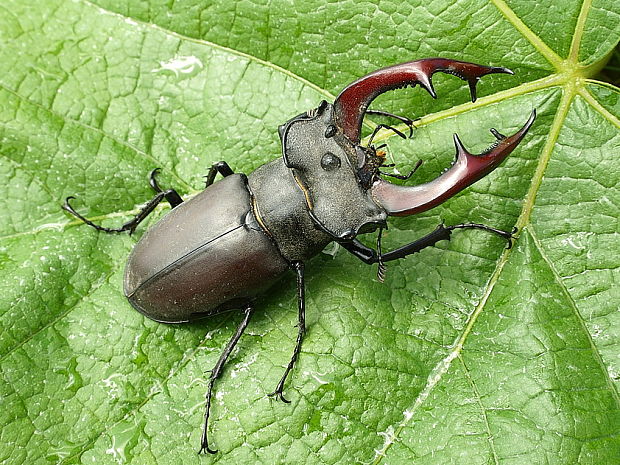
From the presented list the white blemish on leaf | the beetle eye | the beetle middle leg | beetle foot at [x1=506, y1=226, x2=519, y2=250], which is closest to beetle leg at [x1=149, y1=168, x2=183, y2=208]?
the beetle middle leg

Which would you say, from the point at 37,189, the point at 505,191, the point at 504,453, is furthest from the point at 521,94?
the point at 37,189

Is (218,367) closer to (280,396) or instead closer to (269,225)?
(280,396)

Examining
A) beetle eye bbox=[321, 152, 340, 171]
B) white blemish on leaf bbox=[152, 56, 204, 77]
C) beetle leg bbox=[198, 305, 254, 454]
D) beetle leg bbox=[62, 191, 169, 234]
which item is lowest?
beetle leg bbox=[198, 305, 254, 454]

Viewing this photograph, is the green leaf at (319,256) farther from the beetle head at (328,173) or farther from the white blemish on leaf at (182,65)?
the beetle head at (328,173)

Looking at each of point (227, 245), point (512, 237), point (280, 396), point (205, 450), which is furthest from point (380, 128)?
point (205, 450)

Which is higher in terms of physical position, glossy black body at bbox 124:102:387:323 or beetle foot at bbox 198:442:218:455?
glossy black body at bbox 124:102:387:323

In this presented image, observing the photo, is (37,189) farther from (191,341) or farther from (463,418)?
(463,418)

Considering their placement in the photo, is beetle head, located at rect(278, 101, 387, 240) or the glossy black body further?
the glossy black body

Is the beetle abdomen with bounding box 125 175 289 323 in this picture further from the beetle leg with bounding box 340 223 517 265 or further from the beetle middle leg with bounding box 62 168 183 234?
the beetle leg with bounding box 340 223 517 265
